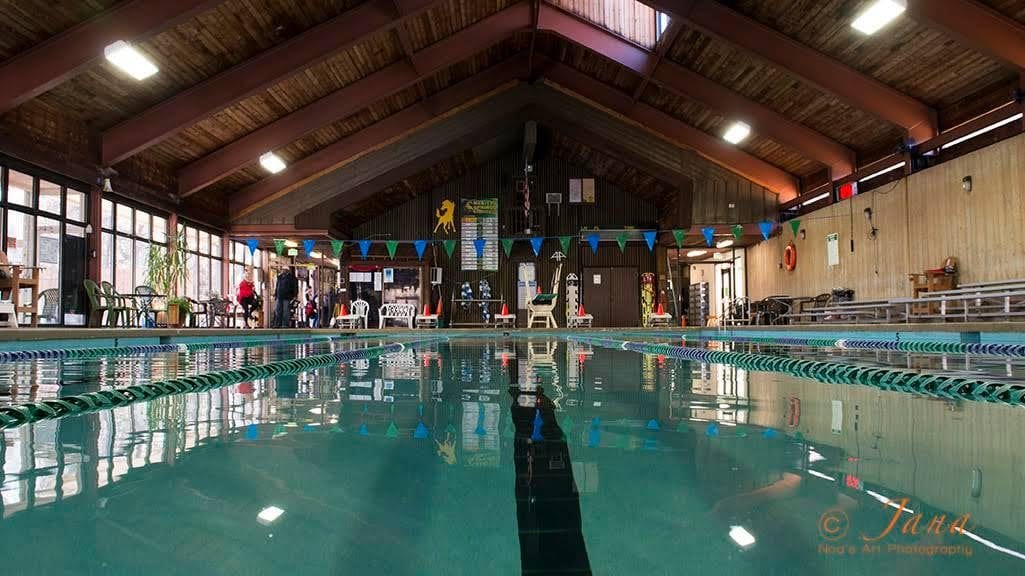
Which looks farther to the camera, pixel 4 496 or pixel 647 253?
pixel 647 253

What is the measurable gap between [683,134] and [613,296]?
434 cm

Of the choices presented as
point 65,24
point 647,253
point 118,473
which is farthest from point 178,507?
point 647,253

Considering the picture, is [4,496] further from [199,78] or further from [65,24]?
[199,78]

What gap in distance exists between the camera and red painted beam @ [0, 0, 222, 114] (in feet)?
23.3

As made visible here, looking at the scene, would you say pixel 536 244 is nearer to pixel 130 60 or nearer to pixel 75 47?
pixel 130 60

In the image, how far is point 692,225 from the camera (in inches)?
524

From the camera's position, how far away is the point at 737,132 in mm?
11945

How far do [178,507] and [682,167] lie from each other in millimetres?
13499

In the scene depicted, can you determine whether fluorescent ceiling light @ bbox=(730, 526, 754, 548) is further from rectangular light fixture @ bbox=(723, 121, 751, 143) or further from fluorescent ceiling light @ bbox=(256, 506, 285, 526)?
rectangular light fixture @ bbox=(723, 121, 751, 143)

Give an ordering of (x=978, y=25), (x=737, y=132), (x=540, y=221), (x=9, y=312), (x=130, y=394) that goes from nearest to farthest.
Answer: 1. (x=130, y=394)
2. (x=9, y=312)
3. (x=978, y=25)
4. (x=737, y=132)
5. (x=540, y=221)

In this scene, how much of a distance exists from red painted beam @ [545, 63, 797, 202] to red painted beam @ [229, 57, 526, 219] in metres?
1.40

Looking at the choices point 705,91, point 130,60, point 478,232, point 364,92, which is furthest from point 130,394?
point 478,232
